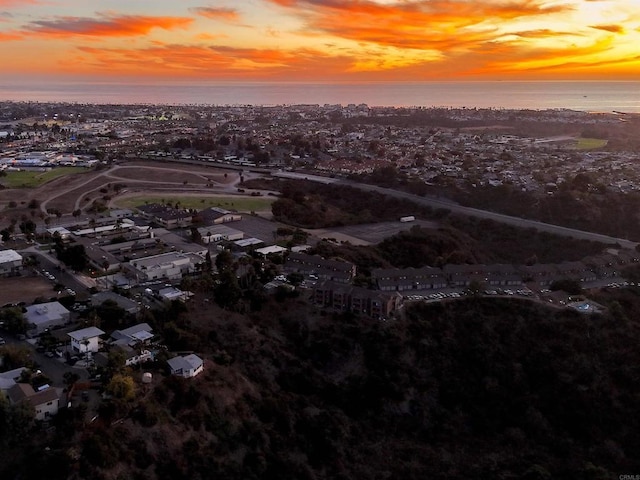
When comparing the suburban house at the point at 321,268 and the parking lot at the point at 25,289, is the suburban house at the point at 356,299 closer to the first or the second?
the suburban house at the point at 321,268

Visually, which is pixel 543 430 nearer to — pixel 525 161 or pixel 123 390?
pixel 123 390

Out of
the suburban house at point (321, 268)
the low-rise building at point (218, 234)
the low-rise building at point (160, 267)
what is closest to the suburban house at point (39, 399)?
the low-rise building at point (160, 267)

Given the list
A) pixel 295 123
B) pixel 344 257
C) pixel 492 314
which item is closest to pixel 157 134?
pixel 295 123

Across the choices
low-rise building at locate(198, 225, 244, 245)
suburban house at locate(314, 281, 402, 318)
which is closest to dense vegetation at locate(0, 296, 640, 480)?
suburban house at locate(314, 281, 402, 318)

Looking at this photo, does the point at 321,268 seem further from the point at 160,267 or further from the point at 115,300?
the point at 115,300

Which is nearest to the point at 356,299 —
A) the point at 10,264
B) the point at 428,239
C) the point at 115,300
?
the point at 115,300

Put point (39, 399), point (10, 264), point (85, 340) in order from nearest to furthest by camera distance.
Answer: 1. point (39, 399)
2. point (85, 340)
3. point (10, 264)
